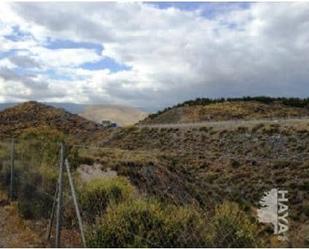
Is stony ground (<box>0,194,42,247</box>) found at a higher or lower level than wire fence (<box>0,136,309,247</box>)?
lower

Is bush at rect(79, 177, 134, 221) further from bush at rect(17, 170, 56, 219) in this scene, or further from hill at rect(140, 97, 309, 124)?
hill at rect(140, 97, 309, 124)

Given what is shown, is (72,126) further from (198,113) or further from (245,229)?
(245,229)

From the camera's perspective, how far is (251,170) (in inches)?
1213

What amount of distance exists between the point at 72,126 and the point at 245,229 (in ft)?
261

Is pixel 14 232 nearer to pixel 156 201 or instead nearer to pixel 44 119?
pixel 156 201

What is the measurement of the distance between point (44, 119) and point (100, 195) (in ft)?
264

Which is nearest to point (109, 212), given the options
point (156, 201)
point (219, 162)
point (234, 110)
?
point (156, 201)

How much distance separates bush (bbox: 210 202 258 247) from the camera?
8.09m

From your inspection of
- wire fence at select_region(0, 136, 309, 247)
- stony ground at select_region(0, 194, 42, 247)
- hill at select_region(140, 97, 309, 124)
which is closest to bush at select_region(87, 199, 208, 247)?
wire fence at select_region(0, 136, 309, 247)

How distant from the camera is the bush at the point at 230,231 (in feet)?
26.5

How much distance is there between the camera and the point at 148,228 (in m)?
8.52

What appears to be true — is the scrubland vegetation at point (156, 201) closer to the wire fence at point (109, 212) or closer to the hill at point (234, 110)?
the wire fence at point (109, 212)

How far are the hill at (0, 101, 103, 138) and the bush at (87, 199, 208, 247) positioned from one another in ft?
227

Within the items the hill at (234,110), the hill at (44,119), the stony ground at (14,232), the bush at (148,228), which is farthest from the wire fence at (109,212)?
the hill at (234,110)
